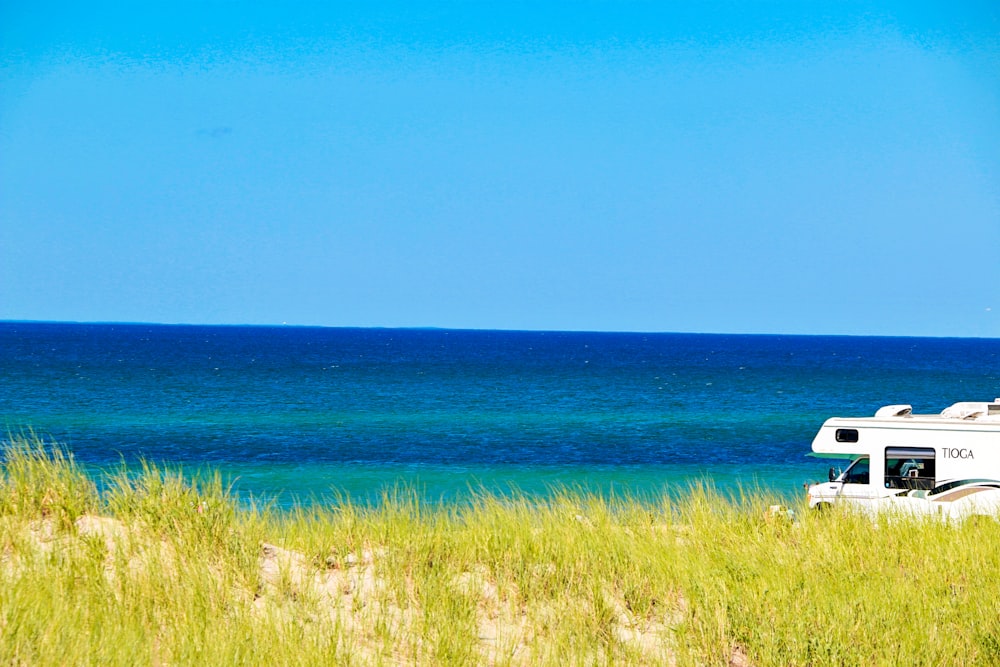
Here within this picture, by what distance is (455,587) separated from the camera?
7.68 metres

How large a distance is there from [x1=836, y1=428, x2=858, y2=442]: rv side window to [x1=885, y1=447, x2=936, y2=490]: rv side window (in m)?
0.48

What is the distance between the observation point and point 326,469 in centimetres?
2953

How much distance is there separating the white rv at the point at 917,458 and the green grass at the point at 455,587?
419 cm

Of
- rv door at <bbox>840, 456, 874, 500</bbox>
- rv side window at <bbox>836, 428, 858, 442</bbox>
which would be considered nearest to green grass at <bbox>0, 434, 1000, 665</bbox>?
rv door at <bbox>840, 456, 874, 500</bbox>

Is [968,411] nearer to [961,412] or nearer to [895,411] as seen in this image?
[961,412]

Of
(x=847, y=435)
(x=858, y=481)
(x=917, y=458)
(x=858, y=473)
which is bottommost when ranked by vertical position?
(x=858, y=481)

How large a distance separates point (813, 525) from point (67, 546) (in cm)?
678

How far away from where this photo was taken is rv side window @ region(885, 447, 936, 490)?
47.3ft

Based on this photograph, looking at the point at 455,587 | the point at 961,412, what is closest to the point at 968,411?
the point at 961,412

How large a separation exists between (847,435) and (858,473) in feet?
2.07

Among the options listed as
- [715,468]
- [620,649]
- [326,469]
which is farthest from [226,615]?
[715,468]

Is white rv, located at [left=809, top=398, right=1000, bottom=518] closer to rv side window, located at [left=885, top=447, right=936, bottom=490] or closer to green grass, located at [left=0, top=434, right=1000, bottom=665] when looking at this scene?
rv side window, located at [left=885, top=447, right=936, bottom=490]

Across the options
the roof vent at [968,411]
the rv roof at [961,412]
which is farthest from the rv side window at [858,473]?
the roof vent at [968,411]

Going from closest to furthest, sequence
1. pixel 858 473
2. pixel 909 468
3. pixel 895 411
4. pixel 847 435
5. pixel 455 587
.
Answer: pixel 455 587, pixel 909 468, pixel 847 435, pixel 858 473, pixel 895 411
